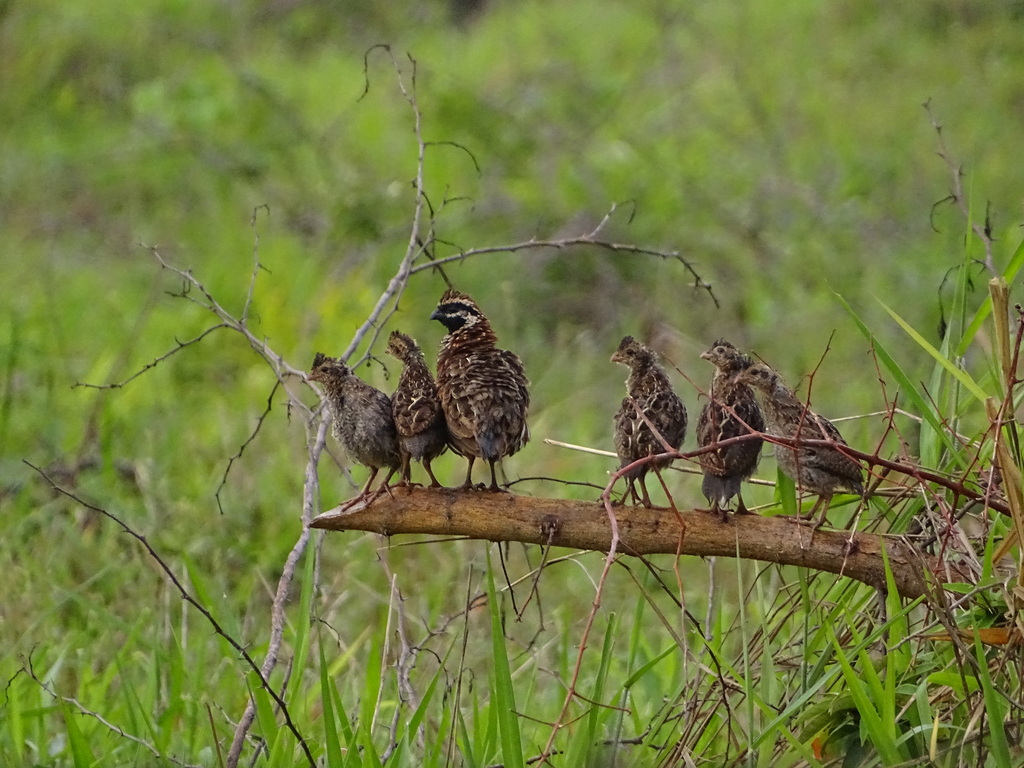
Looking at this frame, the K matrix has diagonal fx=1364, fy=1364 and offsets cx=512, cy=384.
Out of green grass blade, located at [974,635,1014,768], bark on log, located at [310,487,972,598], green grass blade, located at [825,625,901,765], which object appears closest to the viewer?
green grass blade, located at [974,635,1014,768]

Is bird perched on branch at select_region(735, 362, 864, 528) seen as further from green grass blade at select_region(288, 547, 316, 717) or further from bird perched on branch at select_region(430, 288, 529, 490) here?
green grass blade at select_region(288, 547, 316, 717)

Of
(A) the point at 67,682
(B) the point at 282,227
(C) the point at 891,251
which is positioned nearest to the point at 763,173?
(C) the point at 891,251

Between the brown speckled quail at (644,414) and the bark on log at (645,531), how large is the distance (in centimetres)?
22

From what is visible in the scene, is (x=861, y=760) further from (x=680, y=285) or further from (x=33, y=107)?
(x=33, y=107)

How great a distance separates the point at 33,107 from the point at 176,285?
408 cm

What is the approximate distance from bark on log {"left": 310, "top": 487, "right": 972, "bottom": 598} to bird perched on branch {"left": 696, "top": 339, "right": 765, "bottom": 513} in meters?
0.12

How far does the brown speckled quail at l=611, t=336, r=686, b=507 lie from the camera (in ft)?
13.2

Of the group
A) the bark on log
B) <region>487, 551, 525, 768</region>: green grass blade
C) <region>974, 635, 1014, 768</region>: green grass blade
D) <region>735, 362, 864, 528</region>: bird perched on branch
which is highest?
<region>735, 362, 864, 528</region>: bird perched on branch

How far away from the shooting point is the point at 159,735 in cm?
482

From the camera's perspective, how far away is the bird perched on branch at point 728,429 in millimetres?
3934

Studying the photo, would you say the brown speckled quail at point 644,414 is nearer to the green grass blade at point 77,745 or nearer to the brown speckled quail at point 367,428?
the brown speckled quail at point 367,428

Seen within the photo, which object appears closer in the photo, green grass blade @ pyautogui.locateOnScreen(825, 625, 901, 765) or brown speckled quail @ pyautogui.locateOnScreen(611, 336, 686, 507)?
green grass blade @ pyautogui.locateOnScreen(825, 625, 901, 765)

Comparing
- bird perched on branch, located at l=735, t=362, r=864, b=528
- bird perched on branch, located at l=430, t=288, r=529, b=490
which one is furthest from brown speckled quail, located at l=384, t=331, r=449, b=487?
bird perched on branch, located at l=735, t=362, r=864, b=528

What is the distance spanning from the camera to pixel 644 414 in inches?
159
